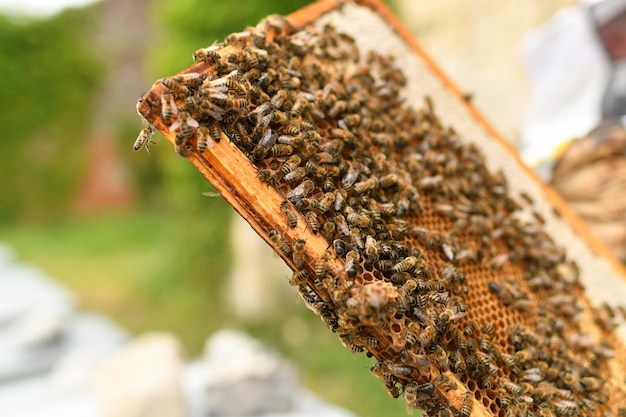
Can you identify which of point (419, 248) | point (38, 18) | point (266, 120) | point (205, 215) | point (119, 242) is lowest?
point (419, 248)

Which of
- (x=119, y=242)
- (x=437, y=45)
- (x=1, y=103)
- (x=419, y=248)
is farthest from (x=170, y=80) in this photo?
(x=1, y=103)

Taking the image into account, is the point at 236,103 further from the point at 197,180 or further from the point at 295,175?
the point at 197,180

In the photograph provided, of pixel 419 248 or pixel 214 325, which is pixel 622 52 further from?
pixel 214 325

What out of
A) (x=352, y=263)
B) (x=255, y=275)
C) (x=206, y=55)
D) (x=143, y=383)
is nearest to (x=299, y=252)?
(x=352, y=263)

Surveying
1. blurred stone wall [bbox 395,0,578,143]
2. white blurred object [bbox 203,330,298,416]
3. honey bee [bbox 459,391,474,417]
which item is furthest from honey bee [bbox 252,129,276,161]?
blurred stone wall [bbox 395,0,578,143]

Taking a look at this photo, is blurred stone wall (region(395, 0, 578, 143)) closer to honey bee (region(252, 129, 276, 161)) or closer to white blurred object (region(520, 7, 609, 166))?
white blurred object (region(520, 7, 609, 166))

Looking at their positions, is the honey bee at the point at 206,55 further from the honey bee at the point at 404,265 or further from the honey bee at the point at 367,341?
the honey bee at the point at 367,341
